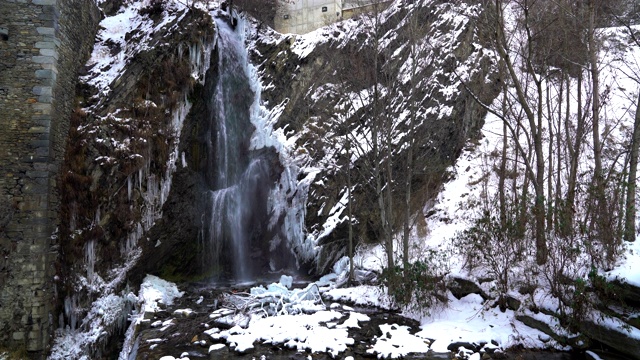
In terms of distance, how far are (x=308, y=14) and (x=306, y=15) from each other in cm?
11

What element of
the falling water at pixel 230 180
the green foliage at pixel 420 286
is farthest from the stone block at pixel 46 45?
the green foliage at pixel 420 286

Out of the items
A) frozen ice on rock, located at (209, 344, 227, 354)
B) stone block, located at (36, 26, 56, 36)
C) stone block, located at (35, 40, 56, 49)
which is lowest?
frozen ice on rock, located at (209, 344, 227, 354)

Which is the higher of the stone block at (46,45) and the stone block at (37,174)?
the stone block at (46,45)

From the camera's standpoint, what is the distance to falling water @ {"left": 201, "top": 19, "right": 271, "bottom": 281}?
40.8 feet

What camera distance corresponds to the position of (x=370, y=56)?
9836 millimetres

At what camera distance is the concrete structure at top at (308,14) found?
1811 cm

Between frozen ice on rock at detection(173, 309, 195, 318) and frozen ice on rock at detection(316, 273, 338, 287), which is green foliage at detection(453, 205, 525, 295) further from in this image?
frozen ice on rock at detection(173, 309, 195, 318)

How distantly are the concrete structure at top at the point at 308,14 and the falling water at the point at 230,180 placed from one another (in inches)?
206

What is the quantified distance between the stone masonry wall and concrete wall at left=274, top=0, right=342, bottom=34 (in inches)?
435

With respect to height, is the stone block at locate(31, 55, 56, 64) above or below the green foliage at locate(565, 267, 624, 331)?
above

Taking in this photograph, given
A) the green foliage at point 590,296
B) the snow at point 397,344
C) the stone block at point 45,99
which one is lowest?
the snow at point 397,344

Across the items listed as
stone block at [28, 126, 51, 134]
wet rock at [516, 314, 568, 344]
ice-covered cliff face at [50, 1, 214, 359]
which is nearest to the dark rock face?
ice-covered cliff face at [50, 1, 214, 359]

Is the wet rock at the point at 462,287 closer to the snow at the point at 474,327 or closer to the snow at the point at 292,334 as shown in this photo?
the snow at the point at 474,327

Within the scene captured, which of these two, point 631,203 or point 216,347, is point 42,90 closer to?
point 216,347
